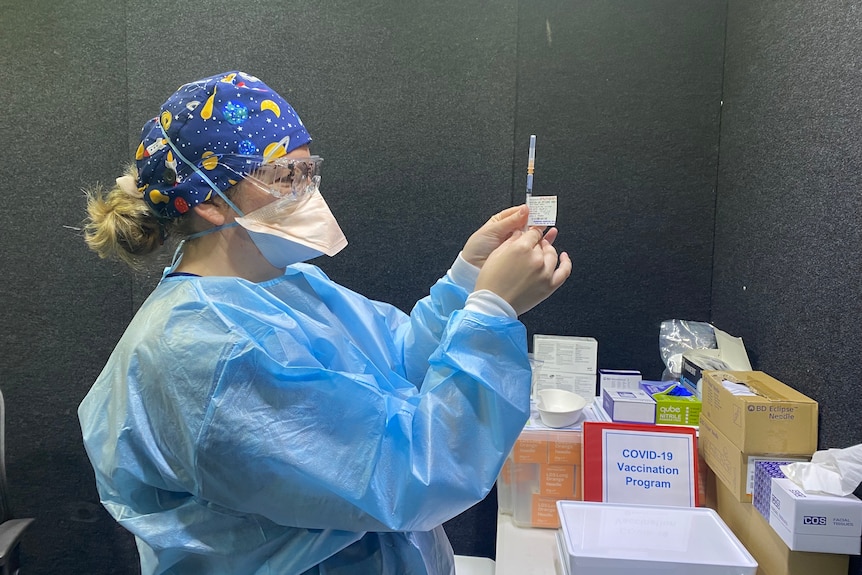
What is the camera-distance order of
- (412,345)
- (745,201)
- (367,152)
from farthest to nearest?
(367,152) < (745,201) < (412,345)

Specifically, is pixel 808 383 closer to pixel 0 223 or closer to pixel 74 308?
pixel 74 308

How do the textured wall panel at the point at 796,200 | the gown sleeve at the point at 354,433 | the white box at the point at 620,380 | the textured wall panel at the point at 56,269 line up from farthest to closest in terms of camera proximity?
the textured wall panel at the point at 56,269 < the white box at the point at 620,380 < the textured wall panel at the point at 796,200 < the gown sleeve at the point at 354,433

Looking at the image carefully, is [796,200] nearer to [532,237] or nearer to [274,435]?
[532,237]

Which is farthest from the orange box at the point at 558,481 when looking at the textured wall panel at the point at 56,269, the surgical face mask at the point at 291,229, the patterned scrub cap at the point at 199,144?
the textured wall panel at the point at 56,269

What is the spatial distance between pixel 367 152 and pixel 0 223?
1237mm

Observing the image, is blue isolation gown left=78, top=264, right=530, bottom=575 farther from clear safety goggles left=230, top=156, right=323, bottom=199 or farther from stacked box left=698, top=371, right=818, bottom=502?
stacked box left=698, top=371, right=818, bottom=502

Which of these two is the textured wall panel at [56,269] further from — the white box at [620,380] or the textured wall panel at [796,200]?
the textured wall panel at [796,200]

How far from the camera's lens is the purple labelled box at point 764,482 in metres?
1.00

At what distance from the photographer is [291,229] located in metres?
0.90

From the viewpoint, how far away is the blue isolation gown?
688 mm

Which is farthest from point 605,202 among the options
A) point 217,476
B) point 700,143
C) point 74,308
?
point 74,308

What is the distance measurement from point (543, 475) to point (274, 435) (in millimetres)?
825

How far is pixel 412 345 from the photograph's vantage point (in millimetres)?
1144

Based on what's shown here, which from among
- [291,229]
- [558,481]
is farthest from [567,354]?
[291,229]
